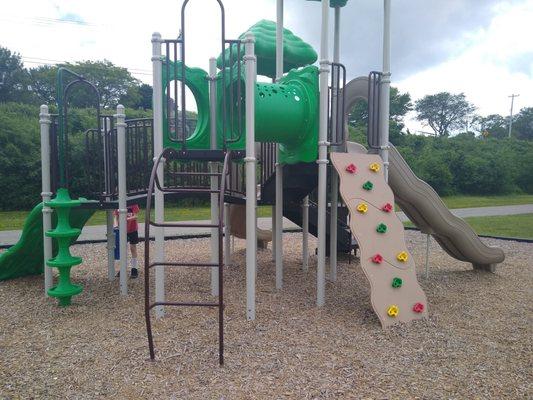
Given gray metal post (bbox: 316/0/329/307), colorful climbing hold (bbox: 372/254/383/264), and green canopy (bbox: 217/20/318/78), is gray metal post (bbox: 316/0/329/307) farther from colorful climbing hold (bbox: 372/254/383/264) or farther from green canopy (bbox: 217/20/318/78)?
green canopy (bbox: 217/20/318/78)

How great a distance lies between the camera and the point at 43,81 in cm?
3784

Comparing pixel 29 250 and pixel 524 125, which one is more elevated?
pixel 524 125

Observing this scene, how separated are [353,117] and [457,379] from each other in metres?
36.3

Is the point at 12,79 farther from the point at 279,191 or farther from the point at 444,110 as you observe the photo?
the point at 444,110

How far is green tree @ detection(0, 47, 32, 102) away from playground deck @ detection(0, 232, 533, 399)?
35.3 m

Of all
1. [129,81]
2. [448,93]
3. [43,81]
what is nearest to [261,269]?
[129,81]

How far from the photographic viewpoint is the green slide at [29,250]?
239 inches

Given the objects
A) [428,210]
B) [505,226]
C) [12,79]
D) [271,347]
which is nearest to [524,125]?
[505,226]

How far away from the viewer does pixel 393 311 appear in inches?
177

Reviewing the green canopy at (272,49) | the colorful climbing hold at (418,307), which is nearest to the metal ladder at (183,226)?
the colorful climbing hold at (418,307)

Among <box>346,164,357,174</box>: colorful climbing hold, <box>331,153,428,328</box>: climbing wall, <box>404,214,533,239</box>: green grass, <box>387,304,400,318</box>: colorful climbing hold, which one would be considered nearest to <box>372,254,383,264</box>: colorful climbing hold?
<box>331,153,428,328</box>: climbing wall

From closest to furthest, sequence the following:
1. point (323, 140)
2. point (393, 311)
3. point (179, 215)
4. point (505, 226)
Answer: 1. point (393, 311)
2. point (323, 140)
3. point (505, 226)
4. point (179, 215)

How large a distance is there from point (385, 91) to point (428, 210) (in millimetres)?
2032

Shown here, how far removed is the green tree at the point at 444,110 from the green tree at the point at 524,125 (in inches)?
256
